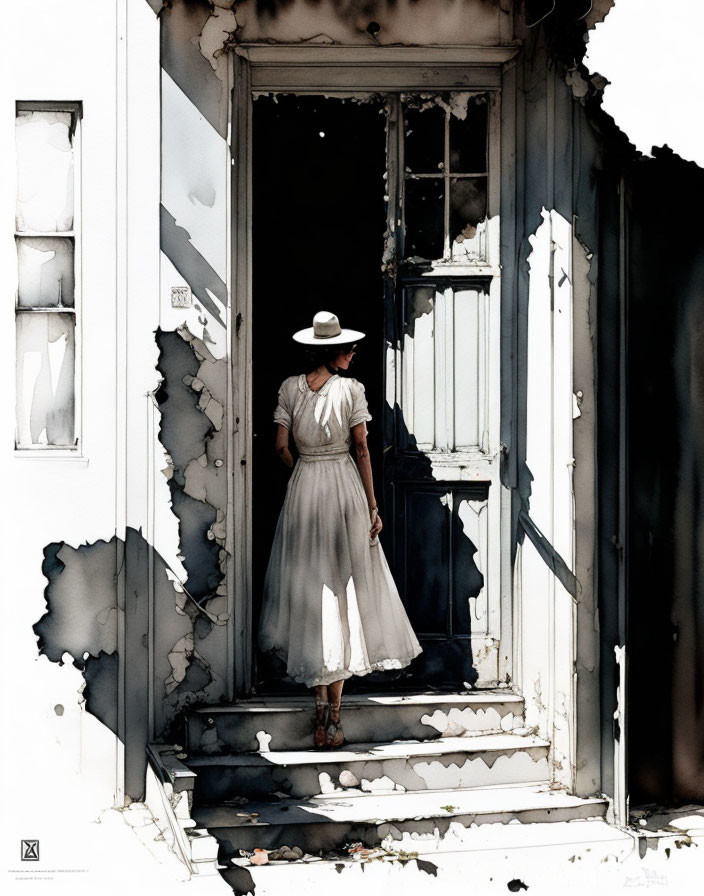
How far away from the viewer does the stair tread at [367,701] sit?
6.02 meters

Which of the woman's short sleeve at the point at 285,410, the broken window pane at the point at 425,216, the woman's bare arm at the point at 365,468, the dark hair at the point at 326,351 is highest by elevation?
the broken window pane at the point at 425,216

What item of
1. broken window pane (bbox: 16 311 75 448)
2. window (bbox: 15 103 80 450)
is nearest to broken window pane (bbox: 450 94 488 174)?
window (bbox: 15 103 80 450)

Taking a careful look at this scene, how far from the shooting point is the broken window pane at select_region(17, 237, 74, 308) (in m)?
6.07

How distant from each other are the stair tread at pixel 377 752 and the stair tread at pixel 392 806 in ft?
0.59

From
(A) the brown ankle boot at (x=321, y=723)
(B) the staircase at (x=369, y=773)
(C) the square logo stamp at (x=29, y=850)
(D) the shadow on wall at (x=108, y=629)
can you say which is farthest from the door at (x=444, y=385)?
(C) the square logo stamp at (x=29, y=850)

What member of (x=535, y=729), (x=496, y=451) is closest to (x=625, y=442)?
(x=496, y=451)

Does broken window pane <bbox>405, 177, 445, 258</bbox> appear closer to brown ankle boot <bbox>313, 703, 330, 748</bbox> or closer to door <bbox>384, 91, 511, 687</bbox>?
door <bbox>384, 91, 511, 687</bbox>

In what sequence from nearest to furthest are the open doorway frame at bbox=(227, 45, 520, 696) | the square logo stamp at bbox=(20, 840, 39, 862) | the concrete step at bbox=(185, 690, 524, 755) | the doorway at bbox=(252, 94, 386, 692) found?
the square logo stamp at bbox=(20, 840, 39, 862) < the concrete step at bbox=(185, 690, 524, 755) < the open doorway frame at bbox=(227, 45, 520, 696) < the doorway at bbox=(252, 94, 386, 692)

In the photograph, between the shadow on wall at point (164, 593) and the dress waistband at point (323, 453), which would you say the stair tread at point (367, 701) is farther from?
the dress waistband at point (323, 453)

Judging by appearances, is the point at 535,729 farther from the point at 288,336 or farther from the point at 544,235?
the point at 288,336

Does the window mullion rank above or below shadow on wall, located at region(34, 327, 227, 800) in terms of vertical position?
above

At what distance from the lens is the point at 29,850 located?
18.8ft

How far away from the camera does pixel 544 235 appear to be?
20.0ft

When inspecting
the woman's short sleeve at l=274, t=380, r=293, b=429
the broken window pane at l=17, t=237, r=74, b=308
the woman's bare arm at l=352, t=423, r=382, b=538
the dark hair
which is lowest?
the woman's bare arm at l=352, t=423, r=382, b=538
